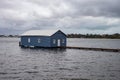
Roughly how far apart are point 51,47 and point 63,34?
190 inches

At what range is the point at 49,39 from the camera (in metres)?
62.4

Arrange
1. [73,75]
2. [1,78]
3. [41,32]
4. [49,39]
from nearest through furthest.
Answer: [1,78] → [73,75] → [49,39] → [41,32]

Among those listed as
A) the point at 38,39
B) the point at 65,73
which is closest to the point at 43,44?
the point at 38,39

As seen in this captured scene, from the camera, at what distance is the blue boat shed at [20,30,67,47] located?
63.0m

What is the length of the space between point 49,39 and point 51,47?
2202mm

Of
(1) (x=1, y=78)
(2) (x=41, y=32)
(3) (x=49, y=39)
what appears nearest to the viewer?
(1) (x=1, y=78)

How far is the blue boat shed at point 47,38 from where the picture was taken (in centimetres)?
6295

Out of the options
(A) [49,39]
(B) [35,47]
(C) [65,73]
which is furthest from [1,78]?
(B) [35,47]

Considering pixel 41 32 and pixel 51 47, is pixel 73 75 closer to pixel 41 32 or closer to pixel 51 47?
pixel 51 47

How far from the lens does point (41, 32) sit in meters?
67.9

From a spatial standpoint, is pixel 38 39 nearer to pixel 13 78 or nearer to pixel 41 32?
pixel 41 32

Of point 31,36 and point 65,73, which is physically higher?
point 31,36

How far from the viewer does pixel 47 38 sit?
6297 cm

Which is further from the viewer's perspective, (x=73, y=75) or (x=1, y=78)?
(x=73, y=75)
